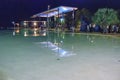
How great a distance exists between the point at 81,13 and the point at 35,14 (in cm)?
4221

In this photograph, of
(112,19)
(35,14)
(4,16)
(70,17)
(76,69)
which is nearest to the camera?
(76,69)

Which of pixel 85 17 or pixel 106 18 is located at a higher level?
pixel 85 17

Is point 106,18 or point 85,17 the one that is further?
point 85,17

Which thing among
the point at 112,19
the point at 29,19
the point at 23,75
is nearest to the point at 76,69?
the point at 23,75

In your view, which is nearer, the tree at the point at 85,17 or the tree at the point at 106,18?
the tree at the point at 106,18

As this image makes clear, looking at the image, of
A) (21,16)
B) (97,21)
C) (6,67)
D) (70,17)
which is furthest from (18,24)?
(6,67)

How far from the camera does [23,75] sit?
28.2 ft

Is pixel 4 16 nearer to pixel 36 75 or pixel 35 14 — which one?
pixel 35 14

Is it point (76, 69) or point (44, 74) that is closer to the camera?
point (44, 74)

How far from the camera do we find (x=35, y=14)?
334 ft

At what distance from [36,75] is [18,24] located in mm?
103063

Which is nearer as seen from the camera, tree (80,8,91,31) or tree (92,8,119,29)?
tree (92,8,119,29)

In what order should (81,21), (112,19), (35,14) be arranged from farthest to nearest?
(35,14), (81,21), (112,19)

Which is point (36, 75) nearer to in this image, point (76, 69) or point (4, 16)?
point (76, 69)
